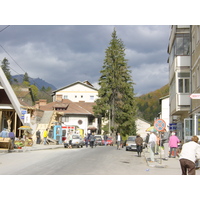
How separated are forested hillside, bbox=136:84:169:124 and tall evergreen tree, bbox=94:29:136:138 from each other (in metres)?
45.3

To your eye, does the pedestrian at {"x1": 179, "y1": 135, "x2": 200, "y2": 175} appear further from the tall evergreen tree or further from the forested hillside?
the forested hillside

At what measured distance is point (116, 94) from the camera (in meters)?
68.2

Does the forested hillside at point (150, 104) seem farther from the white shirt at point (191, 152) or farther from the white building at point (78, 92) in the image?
the white shirt at point (191, 152)

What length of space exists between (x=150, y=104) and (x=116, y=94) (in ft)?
172

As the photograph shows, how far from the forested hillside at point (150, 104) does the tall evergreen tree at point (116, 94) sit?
4529 cm

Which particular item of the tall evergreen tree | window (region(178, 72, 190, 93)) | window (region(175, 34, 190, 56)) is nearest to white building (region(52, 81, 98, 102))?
the tall evergreen tree

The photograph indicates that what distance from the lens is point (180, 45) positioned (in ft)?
100

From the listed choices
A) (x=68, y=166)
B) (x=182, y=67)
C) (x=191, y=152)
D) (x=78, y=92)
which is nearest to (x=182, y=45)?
(x=182, y=67)

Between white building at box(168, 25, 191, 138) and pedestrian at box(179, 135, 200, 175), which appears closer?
pedestrian at box(179, 135, 200, 175)

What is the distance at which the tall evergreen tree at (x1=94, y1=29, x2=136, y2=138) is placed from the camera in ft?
215
